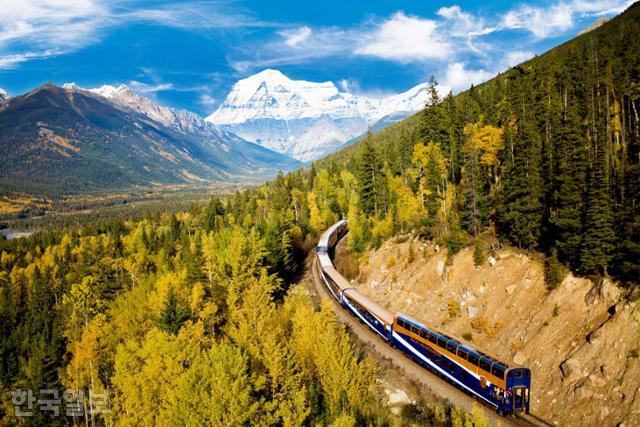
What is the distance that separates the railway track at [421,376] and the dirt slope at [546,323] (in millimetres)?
3348

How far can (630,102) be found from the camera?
68812 millimetres

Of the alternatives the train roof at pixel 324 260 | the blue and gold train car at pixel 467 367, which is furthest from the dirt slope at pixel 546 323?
the train roof at pixel 324 260

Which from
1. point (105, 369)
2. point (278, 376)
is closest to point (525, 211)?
point (278, 376)

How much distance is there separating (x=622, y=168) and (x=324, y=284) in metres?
46.4

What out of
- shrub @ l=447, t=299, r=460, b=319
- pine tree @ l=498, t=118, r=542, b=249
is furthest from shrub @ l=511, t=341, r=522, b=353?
pine tree @ l=498, t=118, r=542, b=249

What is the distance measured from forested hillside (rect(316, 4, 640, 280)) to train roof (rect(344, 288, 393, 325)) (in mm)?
14019

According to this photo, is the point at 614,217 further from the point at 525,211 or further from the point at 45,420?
the point at 45,420

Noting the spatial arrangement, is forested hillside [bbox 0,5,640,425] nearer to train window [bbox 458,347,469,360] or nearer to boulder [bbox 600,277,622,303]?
boulder [bbox 600,277,622,303]

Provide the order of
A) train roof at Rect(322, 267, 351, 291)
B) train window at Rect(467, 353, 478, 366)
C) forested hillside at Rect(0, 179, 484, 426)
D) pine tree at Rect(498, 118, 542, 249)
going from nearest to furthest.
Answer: forested hillside at Rect(0, 179, 484, 426) → train window at Rect(467, 353, 478, 366) → pine tree at Rect(498, 118, 542, 249) → train roof at Rect(322, 267, 351, 291)

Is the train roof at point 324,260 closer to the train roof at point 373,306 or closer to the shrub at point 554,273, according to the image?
the train roof at point 373,306

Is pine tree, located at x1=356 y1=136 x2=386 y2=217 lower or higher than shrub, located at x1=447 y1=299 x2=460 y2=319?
higher

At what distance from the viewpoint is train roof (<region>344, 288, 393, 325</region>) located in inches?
1888

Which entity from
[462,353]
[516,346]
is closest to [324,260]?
[516,346]

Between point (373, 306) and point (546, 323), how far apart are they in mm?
19217
